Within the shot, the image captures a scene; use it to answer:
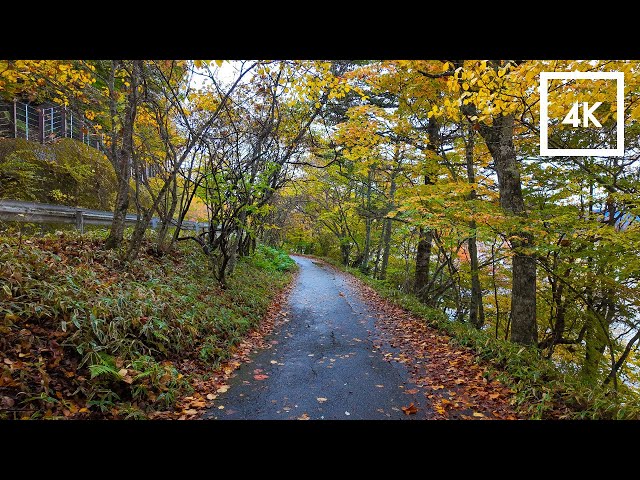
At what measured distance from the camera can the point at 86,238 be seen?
600cm

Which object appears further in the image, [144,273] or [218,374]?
[144,273]

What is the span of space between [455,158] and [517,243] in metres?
3.87

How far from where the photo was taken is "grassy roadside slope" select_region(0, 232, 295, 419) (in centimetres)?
279

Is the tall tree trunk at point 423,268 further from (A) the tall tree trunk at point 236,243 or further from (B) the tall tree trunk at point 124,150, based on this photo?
(B) the tall tree trunk at point 124,150

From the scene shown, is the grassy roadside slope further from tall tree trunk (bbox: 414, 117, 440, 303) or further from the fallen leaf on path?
tall tree trunk (bbox: 414, 117, 440, 303)

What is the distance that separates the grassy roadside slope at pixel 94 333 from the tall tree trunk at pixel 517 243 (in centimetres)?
465

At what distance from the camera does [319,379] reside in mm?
4066

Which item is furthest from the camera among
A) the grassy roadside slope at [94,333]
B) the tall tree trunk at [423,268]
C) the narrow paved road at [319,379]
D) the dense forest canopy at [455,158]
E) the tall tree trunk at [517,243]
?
the tall tree trunk at [423,268]

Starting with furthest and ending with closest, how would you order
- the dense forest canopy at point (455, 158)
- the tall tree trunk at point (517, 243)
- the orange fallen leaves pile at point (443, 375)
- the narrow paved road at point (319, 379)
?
the tall tree trunk at point (517, 243) → the dense forest canopy at point (455, 158) → the orange fallen leaves pile at point (443, 375) → the narrow paved road at point (319, 379)

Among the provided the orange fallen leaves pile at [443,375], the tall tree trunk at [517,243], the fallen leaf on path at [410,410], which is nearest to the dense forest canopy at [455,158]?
the tall tree trunk at [517,243]

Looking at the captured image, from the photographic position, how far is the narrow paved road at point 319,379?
10.9 ft
